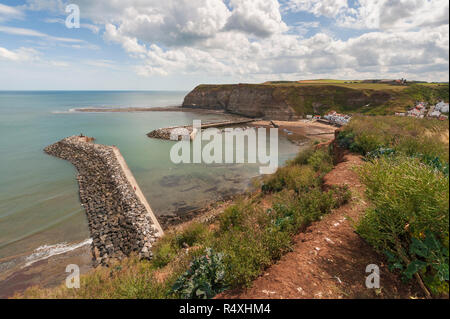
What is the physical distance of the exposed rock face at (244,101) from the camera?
73875 millimetres

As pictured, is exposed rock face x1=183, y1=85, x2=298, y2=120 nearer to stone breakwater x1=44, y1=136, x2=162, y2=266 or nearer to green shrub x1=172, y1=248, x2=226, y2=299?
stone breakwater x1=44, y1=136, x2=162, y2=266

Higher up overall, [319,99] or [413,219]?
[319,99]

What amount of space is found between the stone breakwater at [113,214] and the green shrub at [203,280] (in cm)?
698

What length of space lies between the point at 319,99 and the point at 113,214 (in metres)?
79.8

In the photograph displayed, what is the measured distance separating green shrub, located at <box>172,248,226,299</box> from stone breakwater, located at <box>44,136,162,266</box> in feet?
22.9

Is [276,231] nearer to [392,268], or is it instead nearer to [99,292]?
[392,268]

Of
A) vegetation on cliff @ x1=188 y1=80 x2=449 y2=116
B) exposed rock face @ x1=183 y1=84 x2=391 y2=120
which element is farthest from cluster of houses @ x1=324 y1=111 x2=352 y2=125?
exposed rock face @ x1=183 y1=84 x2=391 y2=120

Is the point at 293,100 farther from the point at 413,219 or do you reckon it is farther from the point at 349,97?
the point at 413,219

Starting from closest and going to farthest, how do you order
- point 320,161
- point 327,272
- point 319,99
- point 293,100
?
point 327,272
point 320,161
point 293,100
point 319,99

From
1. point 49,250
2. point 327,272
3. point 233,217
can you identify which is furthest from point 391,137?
point 49,250

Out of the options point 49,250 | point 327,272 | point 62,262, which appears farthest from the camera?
point 49,250

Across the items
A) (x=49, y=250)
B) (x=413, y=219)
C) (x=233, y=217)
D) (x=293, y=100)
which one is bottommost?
(x=49, y=250)

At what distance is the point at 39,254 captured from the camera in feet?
40.6

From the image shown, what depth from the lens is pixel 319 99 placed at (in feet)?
250
